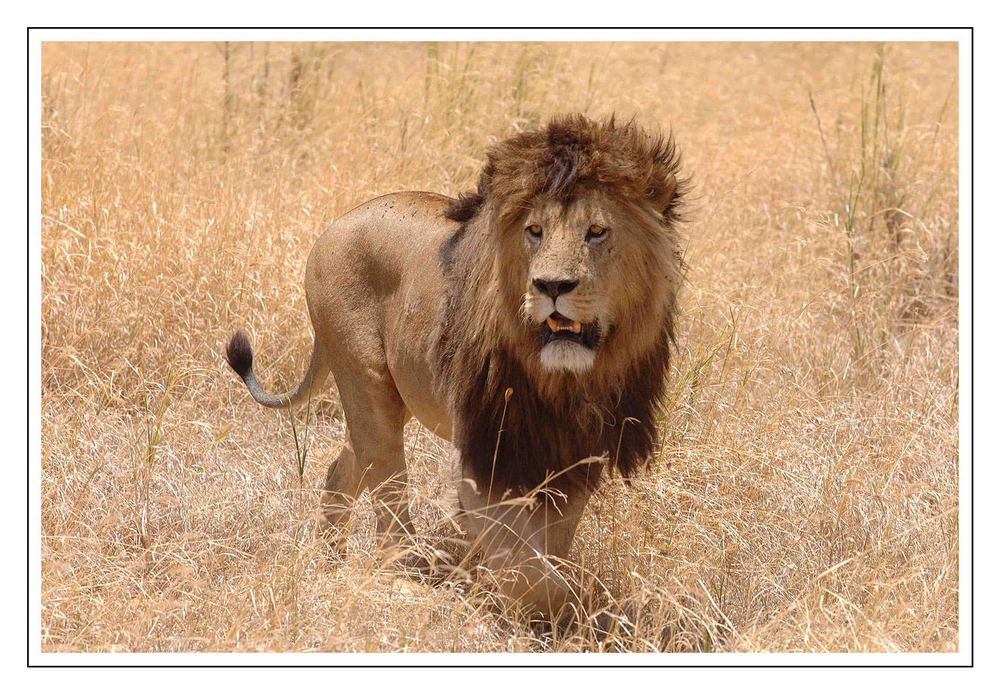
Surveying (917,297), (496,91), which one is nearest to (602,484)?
(917,297)

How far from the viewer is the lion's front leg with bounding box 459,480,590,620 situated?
3.24 m

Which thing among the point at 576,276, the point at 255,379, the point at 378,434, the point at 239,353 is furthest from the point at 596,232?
the point at 255,379

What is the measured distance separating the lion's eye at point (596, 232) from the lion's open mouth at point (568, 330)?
8.3 inches

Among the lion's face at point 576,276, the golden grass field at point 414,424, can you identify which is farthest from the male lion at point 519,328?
the golden grass field at point 414,424

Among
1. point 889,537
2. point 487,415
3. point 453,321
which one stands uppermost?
point 453,321

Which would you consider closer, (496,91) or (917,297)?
(917,297)

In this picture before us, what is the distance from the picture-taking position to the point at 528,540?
3.25 m

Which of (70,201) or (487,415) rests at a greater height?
(70,201)

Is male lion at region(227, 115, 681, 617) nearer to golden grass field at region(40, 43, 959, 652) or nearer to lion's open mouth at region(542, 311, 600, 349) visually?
lion's open mouth at region(542, 311, 600, 349)

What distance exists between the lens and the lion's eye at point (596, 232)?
9.34 feet

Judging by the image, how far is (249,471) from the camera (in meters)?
4.25

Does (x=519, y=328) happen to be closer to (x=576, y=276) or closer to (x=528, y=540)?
(x=576, y=276)
